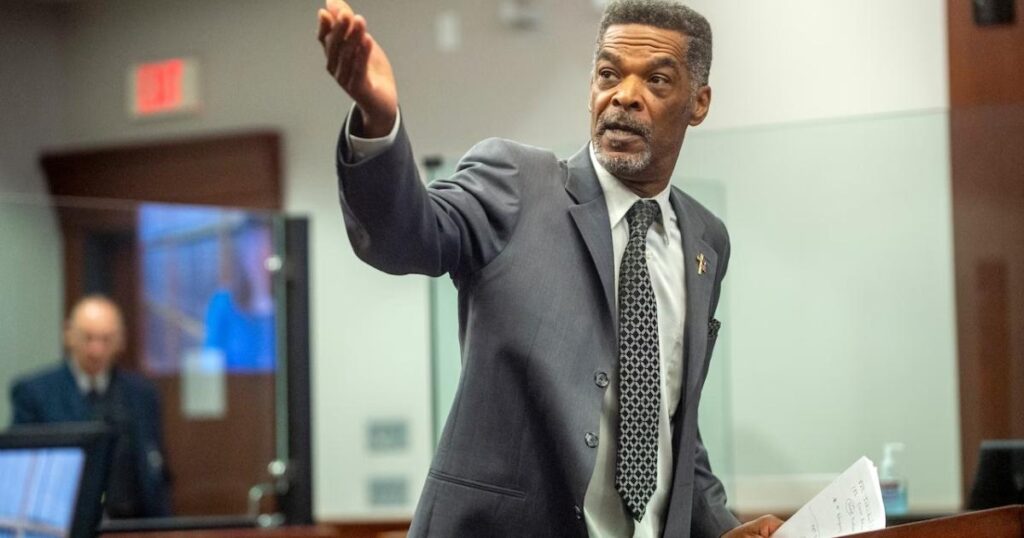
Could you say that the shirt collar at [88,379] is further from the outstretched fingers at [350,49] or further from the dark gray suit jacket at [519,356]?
the outstretched fingers at [350,49]

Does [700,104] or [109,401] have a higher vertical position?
[700,104]

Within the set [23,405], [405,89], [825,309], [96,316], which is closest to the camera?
[825,309]

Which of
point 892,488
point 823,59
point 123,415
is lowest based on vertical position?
point 892,488

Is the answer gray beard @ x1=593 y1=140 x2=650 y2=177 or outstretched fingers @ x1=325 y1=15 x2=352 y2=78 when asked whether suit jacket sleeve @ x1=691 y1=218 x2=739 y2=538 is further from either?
outstretched fingers @ x1=325 y1=15 x2=352 y2=78

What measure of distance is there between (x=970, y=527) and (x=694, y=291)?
0.49m

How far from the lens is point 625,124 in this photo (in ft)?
5.85

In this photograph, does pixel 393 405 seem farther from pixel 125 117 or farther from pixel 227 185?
pixel 125 117

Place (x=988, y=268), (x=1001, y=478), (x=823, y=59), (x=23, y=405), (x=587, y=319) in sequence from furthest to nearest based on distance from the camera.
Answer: (x=23, y=405)
(x=823, y=59)
(x=988, y=268)
(x=1001, y=478)
(x=587, y=319)

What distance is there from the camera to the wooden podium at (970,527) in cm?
145

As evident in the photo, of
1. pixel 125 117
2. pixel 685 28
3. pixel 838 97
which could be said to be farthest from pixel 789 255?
pixel 125 117

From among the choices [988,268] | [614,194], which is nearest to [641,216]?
[614,194]

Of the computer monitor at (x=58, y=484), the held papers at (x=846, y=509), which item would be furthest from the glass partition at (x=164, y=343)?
the held papers at (x=846, y=509)

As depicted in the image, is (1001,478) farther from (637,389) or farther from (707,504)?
(637,389)

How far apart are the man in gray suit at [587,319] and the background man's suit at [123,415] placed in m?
3.49
